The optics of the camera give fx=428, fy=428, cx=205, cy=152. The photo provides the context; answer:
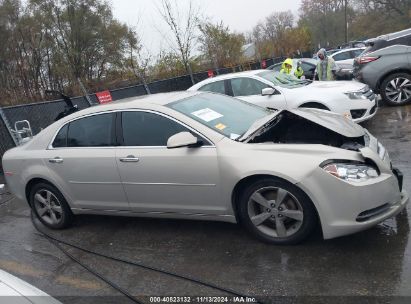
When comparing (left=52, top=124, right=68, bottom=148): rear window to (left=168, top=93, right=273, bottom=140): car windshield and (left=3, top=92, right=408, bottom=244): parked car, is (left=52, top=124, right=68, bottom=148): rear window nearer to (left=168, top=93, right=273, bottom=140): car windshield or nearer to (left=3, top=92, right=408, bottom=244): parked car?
(left=3, top=92, right=408, bottom=244): parked car

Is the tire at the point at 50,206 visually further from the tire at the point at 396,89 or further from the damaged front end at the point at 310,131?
the tire at the point at 396,89

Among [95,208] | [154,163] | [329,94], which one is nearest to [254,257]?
[154,163]

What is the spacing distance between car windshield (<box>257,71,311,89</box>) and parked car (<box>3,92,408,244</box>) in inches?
143

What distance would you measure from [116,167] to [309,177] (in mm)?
2033

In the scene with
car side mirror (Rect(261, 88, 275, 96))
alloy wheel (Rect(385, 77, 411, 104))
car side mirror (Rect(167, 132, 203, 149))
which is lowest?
alloy wheel (Rect(385, 77, 411, 104))

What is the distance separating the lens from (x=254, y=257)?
3863 mm

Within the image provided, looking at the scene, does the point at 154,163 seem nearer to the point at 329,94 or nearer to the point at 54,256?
the point at 54,256

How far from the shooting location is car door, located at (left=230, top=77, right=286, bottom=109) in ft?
26.8

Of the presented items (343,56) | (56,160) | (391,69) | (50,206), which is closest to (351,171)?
(56,160)

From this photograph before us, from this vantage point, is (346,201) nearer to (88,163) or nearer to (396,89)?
(88,163)

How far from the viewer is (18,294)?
8.06 ft

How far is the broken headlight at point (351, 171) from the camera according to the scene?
138 inches

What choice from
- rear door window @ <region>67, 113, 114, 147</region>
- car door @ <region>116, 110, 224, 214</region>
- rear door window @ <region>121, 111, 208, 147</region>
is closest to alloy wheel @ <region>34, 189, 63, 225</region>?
rear door window @ <region>67, 113, 114, 147</region>

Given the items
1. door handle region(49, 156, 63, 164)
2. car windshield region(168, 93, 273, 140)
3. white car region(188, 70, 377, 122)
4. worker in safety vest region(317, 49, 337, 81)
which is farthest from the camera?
worker in safety vest region(317, 49, 337, 81)
